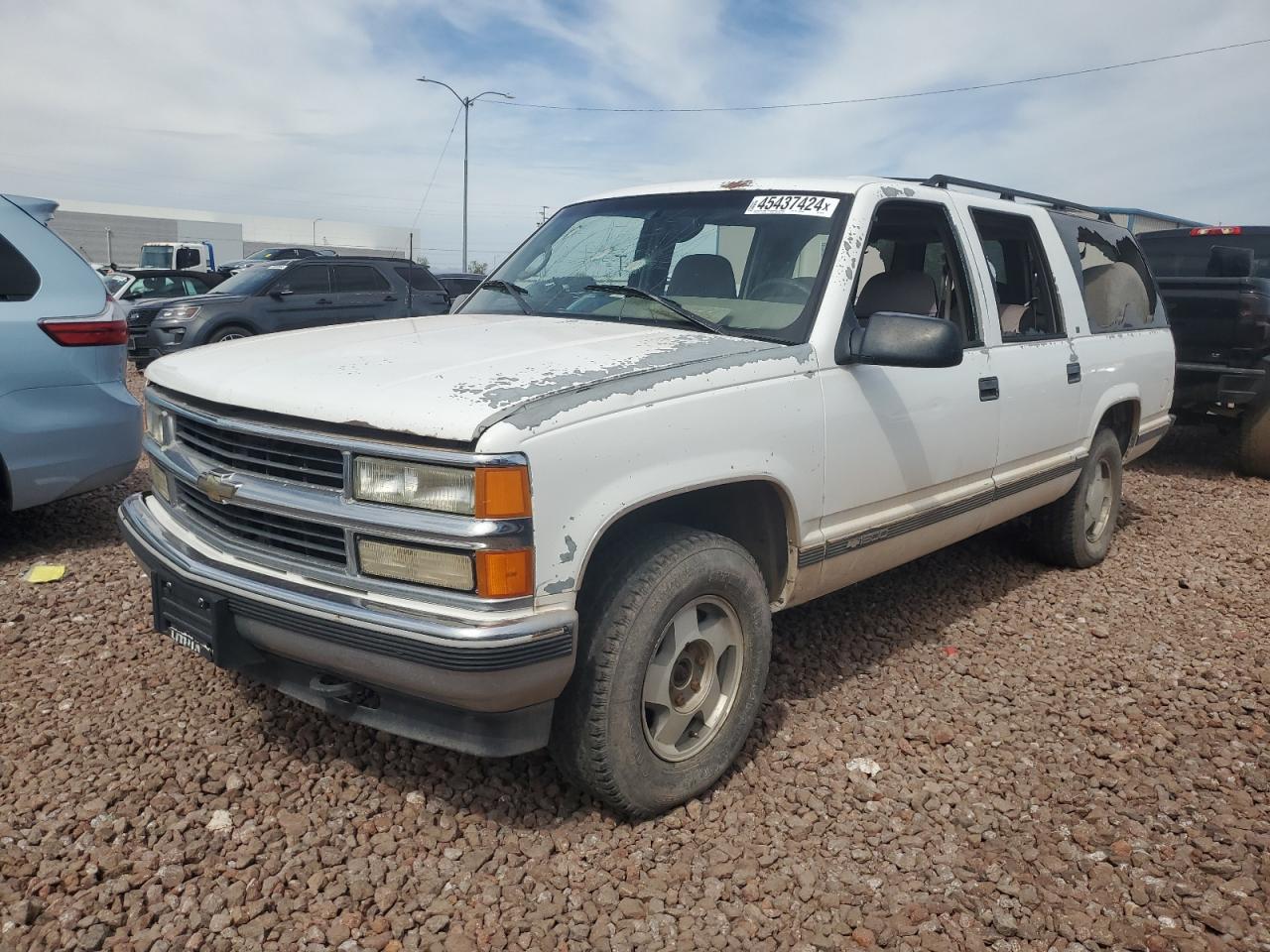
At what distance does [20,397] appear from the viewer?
14.4 ft

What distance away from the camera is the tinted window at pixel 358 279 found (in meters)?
13.3

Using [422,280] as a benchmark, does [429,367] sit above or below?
above

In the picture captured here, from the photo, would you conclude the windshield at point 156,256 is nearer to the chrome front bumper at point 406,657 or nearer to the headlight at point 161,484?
the headlight at point 161,484

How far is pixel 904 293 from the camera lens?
3926 millimetres

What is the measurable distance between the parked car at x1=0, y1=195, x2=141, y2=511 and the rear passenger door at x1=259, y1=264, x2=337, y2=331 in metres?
8.13

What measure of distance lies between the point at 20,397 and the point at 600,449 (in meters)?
3.35

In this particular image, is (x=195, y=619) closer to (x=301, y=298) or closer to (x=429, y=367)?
(x=429, y=367)

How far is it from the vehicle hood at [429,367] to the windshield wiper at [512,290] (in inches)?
12.0

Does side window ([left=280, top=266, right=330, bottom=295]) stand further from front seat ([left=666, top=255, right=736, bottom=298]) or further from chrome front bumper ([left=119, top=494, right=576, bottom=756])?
chrome front bumper ([left=119, top=494, right=576, bottom=756])

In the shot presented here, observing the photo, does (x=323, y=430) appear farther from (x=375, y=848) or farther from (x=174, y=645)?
(x=174, y=645)

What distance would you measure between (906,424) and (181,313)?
37.0ft

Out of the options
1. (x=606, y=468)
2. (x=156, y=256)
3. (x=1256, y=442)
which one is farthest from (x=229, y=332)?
(x=156, y=256)

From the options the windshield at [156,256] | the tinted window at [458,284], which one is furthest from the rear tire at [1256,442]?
the windshield at [156,256]

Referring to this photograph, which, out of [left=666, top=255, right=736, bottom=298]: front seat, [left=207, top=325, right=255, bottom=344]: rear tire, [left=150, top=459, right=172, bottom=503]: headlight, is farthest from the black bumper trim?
[left=207, top=325, right=255, bottom=344]: rear tire
